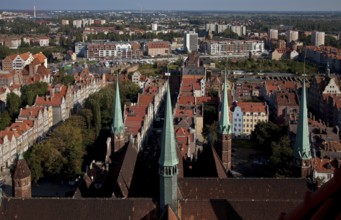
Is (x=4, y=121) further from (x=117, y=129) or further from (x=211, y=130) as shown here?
(x=117, y=129)

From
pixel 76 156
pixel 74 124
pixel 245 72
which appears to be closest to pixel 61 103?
pixel 74 124

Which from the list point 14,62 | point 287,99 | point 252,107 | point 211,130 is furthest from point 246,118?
point 14,62

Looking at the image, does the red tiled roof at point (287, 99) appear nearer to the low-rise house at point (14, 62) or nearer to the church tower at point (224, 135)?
the church tower at point (224, 135)

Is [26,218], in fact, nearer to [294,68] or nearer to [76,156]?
[76,156]

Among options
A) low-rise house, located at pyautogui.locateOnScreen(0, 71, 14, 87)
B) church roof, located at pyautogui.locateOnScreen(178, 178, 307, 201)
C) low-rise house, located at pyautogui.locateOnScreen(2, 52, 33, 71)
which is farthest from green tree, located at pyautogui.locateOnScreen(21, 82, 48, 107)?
church roof, located at pyautogui.locateOnScreen(178, 178, 307, 201)

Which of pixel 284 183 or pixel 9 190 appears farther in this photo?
pixel 9 190

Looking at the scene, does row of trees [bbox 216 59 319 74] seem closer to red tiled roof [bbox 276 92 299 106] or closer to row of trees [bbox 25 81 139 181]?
red tiled roof [bbox 276 92 299 106]
